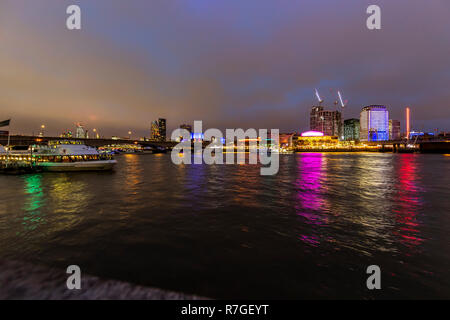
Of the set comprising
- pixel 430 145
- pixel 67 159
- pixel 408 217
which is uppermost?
pixel 430 145

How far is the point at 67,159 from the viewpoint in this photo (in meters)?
33.1

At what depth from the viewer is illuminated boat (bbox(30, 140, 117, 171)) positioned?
32.6 meters

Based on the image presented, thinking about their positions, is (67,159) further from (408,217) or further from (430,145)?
(430,145)

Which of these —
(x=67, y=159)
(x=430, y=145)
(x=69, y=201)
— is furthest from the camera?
(x=430, y=145)

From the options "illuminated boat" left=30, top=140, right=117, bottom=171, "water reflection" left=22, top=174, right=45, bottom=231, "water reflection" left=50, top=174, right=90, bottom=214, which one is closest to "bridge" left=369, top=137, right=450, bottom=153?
"illuminated boat" left=30, top=140, right=117, bottom=171

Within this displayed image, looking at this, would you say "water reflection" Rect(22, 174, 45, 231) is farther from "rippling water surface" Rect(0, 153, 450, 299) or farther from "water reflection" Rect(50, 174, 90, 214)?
"water reflection" Rect(50, 174, 90, 214)

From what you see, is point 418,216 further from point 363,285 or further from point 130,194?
point 130,194

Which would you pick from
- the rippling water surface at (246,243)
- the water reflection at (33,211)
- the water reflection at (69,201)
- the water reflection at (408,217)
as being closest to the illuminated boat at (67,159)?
the water reflection at (33,211)

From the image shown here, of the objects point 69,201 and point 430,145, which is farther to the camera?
point 430,145

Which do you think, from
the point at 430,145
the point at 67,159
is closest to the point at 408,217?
the point at 67,159

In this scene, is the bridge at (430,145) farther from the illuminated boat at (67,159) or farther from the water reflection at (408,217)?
the illuminated boat at (67,159)

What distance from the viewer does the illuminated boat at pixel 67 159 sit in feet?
107
